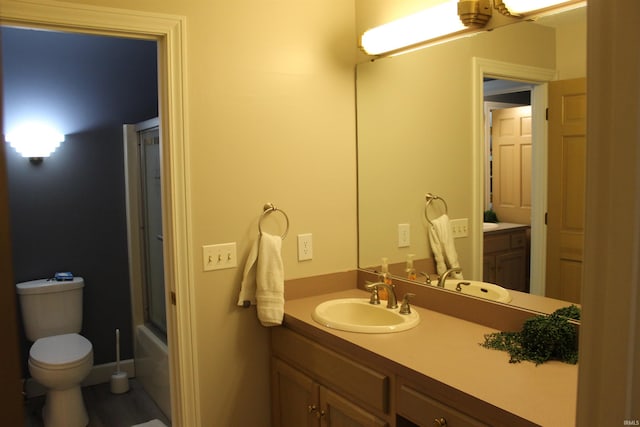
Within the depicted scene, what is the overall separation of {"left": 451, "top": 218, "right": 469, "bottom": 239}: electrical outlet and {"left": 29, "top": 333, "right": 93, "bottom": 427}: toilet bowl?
235 cm

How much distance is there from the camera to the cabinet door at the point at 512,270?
196 cm

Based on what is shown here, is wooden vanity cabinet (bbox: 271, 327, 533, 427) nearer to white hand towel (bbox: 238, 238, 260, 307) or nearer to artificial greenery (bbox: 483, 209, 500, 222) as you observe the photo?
white hand towel (bbox: 238, 238, 260, 307)

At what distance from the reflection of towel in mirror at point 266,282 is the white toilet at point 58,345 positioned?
5.02ft

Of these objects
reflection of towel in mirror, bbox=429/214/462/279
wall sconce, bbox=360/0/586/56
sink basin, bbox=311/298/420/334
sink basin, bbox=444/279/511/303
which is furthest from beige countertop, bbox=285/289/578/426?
wall sconce, bbox=360/0/586/56

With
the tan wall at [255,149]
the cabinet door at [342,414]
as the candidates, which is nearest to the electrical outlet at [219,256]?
the tan wall at [255,149]

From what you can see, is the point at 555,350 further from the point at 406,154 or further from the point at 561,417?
the point at 406,154

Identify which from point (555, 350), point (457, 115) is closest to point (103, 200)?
point (457, 115)

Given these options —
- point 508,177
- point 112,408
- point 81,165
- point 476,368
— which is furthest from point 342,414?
point 81,165

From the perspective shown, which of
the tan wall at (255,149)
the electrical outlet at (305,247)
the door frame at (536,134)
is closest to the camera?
the door frame at (536,134)

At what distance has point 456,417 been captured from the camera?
148 cm

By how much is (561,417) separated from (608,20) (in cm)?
104

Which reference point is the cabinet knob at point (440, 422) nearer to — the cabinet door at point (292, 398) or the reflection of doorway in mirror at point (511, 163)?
the cabinet door at point (292, 398)

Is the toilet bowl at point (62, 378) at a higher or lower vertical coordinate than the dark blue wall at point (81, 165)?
lower

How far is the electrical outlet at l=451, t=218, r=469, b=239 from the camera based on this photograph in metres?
2.23
